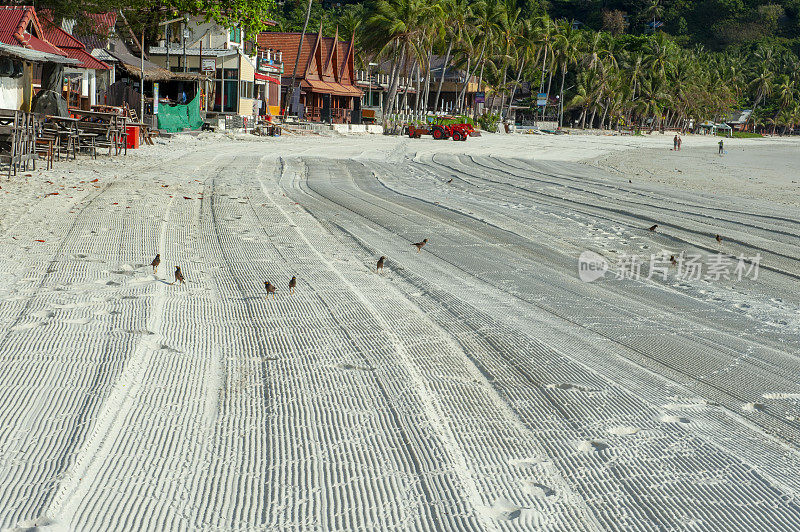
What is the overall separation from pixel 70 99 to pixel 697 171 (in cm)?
2411

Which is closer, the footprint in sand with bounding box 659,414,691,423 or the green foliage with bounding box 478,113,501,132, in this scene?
the footprint in sand with bounding box 659,414,691,423

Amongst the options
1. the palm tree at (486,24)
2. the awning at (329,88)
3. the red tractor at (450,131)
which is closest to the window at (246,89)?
the awning at (329,88)

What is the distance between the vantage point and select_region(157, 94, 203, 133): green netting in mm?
32750

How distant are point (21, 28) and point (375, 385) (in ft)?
83.8

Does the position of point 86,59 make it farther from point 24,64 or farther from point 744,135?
point 744,135

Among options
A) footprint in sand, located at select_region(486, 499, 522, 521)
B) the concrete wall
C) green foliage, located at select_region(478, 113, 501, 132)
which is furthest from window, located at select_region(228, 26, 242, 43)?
footprint in sand, located at select_region(486, 499, 522, 521)

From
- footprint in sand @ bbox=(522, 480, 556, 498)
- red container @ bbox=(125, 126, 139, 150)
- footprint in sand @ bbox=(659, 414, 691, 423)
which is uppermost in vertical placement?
red container @ bbox=(125, 126, 139, 150)

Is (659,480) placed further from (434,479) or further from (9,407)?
(9,407)

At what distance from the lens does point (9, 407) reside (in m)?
4.00

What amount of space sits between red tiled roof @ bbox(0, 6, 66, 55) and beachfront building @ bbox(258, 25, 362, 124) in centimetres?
3047

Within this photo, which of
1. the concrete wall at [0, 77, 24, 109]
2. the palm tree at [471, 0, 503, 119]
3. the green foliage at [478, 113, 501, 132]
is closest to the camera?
the concrete wall at [0, 77, 24, 109]

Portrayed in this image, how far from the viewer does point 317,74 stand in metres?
61.7

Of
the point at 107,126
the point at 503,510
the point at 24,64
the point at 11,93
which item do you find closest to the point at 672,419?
the point at 503,510

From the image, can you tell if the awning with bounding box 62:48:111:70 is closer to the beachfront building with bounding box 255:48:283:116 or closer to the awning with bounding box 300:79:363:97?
the beachfront building with bounding box 255:48:283:116
